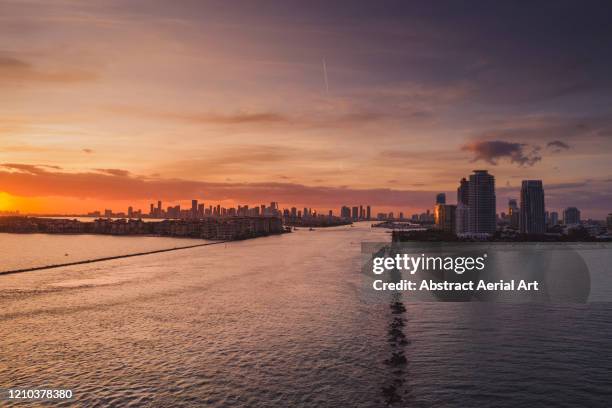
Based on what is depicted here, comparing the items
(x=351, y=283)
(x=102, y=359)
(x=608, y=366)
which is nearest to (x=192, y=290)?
(x=351, y=283)

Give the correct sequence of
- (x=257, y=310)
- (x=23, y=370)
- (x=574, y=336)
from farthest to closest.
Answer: (x=257, y=310) < (x=574, y=336) < (x=23, y=370)

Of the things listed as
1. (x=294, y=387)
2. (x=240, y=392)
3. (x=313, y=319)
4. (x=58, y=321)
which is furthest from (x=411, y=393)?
(x=58, y=321)

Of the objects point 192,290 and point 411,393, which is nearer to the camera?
point 411,393

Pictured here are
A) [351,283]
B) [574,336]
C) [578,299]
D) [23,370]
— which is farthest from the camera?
[351,283]

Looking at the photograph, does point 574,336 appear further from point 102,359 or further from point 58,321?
point 58,321

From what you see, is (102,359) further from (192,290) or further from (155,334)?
(192,290)

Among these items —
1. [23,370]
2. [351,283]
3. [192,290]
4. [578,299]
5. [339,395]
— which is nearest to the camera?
[339,395]
